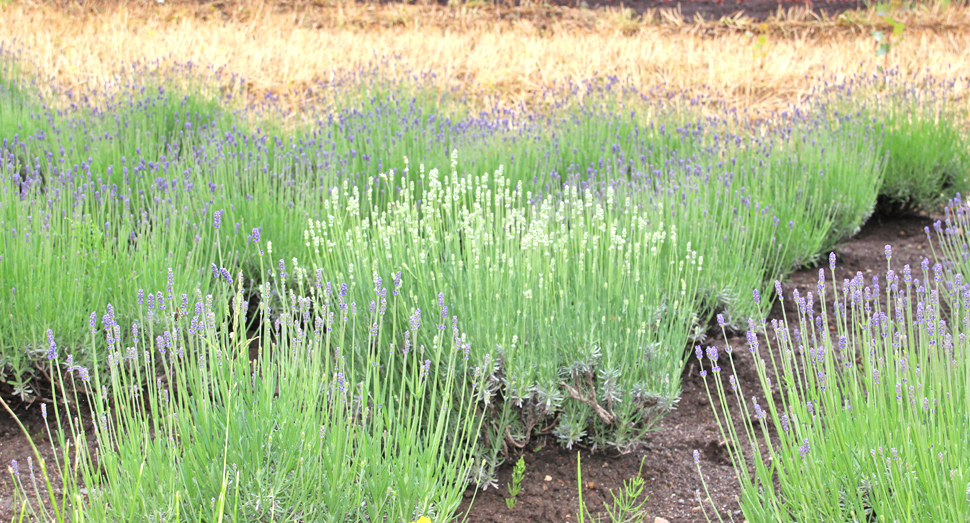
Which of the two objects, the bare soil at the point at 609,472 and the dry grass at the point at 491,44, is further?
the dry grass at the point at 491,44

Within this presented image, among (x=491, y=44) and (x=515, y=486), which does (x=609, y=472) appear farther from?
(x=491, y=44)

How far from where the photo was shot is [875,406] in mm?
1839

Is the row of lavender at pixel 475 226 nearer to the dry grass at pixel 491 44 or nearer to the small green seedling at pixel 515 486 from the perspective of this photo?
the small green seedling at pixel 515 486

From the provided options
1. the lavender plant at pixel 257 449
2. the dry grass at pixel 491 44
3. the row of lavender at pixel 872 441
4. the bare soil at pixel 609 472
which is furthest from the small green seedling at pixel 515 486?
the dry grass at pixel 491 44

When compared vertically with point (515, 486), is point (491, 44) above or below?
above

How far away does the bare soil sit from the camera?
2.44 m

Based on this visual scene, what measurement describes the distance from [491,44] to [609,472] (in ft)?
24.0

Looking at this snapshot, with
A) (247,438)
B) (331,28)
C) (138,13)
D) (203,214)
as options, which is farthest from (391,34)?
(247,438)

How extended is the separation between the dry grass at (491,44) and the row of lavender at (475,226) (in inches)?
67.8

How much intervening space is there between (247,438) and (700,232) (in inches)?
94.7

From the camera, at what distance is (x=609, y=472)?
2.67 meters

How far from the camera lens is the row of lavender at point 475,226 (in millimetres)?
2580

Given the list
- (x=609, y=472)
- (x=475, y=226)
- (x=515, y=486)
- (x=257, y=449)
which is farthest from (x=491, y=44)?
(x=257, y=449)

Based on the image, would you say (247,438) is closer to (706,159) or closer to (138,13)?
(706,159)
